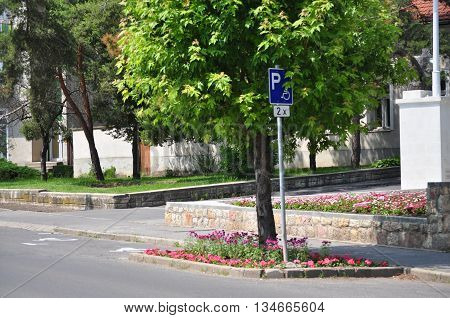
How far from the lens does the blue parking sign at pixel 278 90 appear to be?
11.2m

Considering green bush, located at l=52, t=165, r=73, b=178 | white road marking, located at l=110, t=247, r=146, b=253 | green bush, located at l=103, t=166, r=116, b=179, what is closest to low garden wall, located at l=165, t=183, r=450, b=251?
white road marking, located at l=110, t=247, r=146, b=253

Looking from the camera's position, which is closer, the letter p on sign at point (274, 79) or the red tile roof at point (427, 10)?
the letter p on sign at point (274, 79)

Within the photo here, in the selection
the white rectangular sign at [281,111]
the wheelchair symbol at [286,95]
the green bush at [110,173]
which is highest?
the wheelchair symbol at [286,95]

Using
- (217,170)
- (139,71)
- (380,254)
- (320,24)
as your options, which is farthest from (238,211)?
(217,170)

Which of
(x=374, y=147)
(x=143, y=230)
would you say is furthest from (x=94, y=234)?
(x=374, y=147)

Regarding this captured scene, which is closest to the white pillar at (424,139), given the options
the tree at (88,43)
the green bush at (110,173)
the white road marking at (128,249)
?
the white road marking at (128,249)

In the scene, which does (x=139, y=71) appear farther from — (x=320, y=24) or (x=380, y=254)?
(x=380, y=254)

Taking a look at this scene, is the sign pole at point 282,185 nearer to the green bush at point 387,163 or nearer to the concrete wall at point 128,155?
the green bush at point 387,163

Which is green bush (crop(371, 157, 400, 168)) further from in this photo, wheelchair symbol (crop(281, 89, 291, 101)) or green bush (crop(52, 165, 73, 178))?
wheelchair symbol (crop(281, 89, 291, 101))

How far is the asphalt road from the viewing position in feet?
33.2

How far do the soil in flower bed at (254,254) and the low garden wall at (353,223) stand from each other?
75.4 inches

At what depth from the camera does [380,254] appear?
535 inches

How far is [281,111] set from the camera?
1137 cm

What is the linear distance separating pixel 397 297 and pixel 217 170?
87.4 ft
